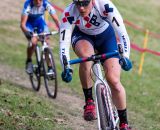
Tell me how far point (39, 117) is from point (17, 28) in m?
12.0

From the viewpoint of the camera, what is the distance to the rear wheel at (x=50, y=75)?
10.9 metres

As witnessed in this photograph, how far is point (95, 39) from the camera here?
7.18m

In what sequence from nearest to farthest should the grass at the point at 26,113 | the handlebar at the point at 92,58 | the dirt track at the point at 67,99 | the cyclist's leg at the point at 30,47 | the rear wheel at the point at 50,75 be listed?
the handlebar at the point at 92,58, the grass at the point at 26,113, the dirt track at the point at 67,99, the rear wheel at the point at 50,75, the cyclist's leg at the point at 30,47

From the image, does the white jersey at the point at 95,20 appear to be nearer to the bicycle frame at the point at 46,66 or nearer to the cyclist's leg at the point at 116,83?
the cyclist's leg at the point at 116,83

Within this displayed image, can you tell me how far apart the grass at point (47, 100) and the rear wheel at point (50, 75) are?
1.35ft

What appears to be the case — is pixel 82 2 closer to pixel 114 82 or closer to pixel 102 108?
pixel 114 82

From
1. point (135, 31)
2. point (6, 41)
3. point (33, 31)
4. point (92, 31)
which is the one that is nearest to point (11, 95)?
point (33, 31)

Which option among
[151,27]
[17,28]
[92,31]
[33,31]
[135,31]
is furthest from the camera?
[151,27]

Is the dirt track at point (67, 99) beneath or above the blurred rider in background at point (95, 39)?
beneath

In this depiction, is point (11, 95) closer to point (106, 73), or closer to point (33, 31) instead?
point (33, 31)

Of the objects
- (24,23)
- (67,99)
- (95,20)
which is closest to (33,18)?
(24,23)

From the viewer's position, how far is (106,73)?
6.67 metres

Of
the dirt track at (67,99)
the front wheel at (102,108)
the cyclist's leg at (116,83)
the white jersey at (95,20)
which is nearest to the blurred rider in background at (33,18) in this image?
the dirt track at (67,99)

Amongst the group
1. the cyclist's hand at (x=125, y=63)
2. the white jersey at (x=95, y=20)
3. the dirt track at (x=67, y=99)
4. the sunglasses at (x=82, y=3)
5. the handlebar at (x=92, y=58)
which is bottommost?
the dirt track at (x=67, y=99)
